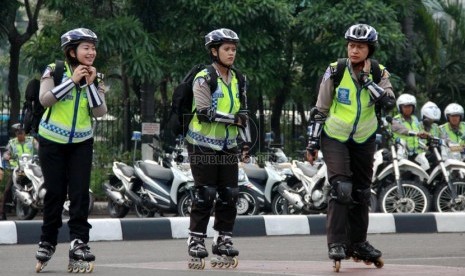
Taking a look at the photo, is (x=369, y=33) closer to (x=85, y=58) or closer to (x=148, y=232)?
(x=85, y=58)

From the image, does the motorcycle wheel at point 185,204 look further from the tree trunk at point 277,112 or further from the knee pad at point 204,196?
the knee pad at point 204,196

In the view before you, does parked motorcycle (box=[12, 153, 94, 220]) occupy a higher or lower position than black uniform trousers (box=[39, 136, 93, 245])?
lower

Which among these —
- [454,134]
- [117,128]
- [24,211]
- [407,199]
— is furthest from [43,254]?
[117,128]

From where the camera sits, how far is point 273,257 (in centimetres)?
1150

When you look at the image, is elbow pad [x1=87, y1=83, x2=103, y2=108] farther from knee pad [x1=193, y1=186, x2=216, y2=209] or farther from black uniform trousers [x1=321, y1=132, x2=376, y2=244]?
black uniform trousers [x1=321, y1=132, x2=376, y2=244]

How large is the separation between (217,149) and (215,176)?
22 centimetres

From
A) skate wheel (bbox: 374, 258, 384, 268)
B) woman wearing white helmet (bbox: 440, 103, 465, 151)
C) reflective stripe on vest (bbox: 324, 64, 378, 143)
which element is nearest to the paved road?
skate wheel (bbox: 374, 258, 384, 268)

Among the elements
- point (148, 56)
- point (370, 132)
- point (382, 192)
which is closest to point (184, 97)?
point (370, 132)

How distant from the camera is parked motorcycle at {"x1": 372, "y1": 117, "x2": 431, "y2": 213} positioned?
56.2 ft

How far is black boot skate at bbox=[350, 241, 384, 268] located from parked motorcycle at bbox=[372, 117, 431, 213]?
690 cm

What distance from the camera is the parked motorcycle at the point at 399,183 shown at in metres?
17.1

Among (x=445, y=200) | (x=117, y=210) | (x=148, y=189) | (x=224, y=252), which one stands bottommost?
(x=117, y=210)

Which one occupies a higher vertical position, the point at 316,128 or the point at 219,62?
the point at 219,62

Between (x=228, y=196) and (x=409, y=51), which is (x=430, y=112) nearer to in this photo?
(x=409, y=51)
